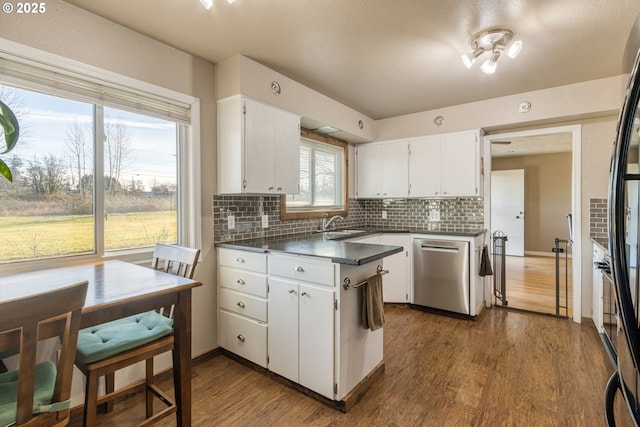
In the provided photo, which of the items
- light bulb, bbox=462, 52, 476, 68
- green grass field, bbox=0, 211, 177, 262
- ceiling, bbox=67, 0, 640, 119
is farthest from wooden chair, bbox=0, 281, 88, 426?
light bulb, bbox=462, 52, 476, 68

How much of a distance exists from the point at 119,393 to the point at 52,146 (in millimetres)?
1458

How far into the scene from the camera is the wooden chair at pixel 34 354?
90 centimetres

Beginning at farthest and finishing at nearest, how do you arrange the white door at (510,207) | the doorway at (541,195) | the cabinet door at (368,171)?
the white door at (510,207) → the doorway at (541,195) → the cabinet door at (368,171)

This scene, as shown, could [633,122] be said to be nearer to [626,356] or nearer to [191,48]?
[626,356]

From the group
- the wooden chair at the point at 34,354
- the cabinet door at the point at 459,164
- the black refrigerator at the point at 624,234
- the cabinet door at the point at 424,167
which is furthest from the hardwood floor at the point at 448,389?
the cabinet door at the point at 424,167

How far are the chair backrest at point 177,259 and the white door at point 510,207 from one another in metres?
7.12

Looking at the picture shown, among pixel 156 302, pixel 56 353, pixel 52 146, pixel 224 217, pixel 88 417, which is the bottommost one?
pixel 88 417

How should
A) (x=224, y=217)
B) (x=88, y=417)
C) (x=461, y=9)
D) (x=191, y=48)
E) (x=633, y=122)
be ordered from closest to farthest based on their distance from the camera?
(x=633, y=122), (x=88, y=417), (x=461, y=9), (x=191, y=48), (x=224, y=217)

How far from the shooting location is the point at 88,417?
1308 millimetres

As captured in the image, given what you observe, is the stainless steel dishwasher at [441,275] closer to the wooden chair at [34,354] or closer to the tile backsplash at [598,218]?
the tile backsplash at [598,218]

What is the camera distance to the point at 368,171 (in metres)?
4.22

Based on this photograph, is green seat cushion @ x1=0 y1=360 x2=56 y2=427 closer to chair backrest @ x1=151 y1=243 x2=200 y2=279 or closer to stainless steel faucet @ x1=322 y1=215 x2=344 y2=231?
chair backrest @ x1=151 y1=243 x2=200 y2=279

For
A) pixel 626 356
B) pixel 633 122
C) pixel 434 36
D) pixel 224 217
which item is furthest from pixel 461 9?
pixel 224 217

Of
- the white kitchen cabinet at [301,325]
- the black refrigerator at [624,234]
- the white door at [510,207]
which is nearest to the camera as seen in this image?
the black refrigerator at [624,234]
